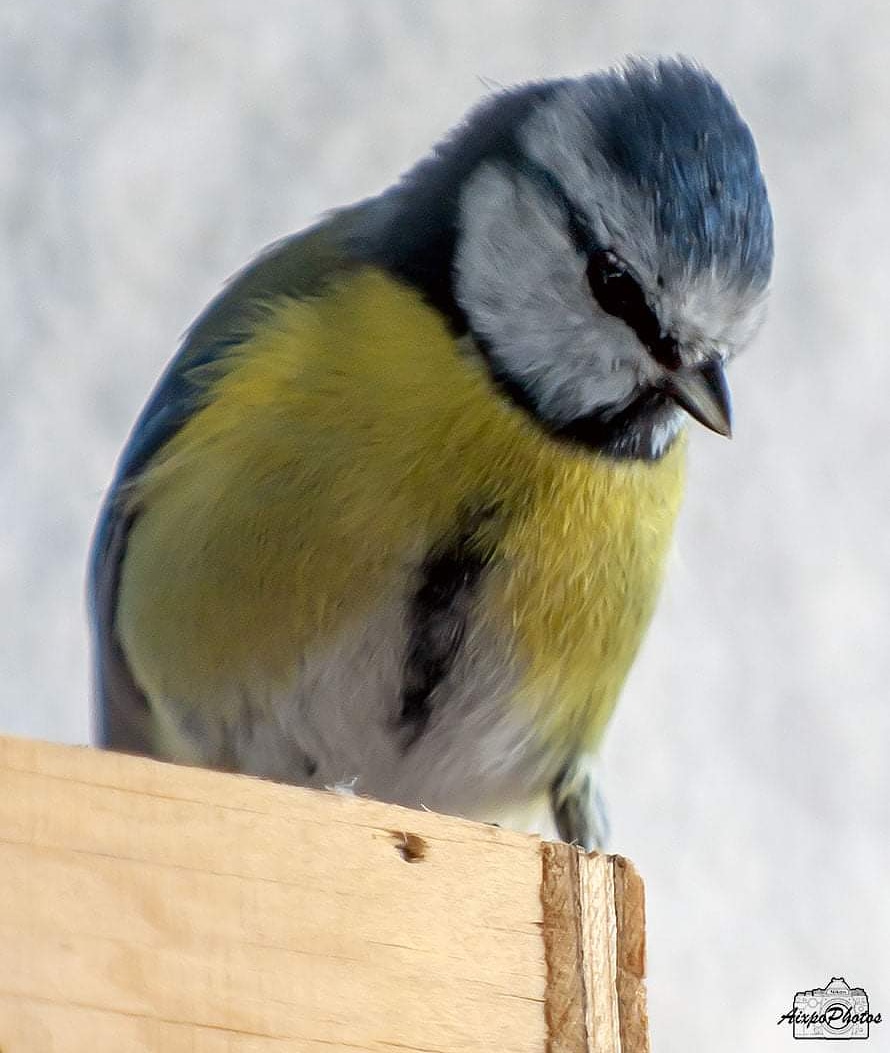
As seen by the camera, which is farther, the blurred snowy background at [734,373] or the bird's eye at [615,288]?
the blurred snowy background at [734,373]

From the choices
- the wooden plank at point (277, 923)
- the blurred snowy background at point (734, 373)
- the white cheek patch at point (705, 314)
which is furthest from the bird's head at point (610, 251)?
the blurred snowy background at point (734, 373)

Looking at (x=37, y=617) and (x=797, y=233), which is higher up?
(x=797, y=233)

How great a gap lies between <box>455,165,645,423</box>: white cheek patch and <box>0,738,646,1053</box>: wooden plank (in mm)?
332

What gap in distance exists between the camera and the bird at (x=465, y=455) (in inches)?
31.9

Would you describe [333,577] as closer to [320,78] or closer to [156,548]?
[156,548]

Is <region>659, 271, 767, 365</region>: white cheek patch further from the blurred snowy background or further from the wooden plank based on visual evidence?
the blurred snowy background

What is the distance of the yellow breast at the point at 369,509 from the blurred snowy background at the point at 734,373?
1.14 feet

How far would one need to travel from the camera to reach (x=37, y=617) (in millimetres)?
1225

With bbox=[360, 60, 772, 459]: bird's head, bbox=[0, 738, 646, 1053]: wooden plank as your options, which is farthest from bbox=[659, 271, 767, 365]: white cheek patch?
bbox=[0, 738, 646, 1053]: wooden plank

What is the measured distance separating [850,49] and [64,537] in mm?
881

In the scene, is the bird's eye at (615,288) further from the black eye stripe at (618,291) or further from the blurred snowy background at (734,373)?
the blurred snowy background at (734,373)

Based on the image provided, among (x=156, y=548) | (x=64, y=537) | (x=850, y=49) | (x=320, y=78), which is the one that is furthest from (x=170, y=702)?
(x=850, y=49)

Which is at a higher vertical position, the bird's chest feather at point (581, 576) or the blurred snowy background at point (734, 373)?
the blurred snowy background at point (734, 373)

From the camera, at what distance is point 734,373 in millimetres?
1448
